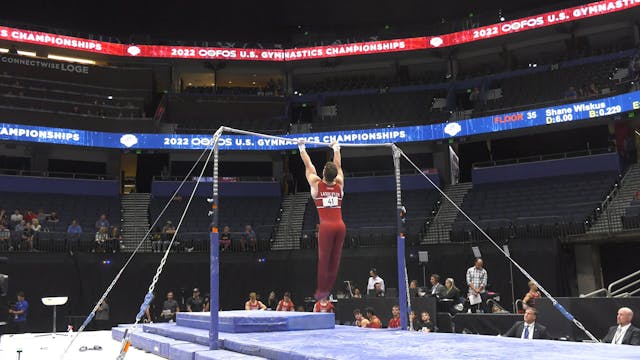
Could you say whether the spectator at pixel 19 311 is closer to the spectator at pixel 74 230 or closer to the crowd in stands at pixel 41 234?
the crowd in stands at pixel 41 234

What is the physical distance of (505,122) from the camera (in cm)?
2752

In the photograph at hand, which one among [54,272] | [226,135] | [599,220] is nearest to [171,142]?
[226,135]

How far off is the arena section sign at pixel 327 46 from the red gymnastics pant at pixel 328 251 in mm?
22553

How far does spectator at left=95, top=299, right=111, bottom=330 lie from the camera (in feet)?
67.2

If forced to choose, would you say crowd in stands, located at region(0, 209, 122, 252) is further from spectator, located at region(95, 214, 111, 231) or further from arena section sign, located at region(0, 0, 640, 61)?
arena section sign, located at region(0, 0, 640, 61)

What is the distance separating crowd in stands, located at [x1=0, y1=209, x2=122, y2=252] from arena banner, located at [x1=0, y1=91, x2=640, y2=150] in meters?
4.07

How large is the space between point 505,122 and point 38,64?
24.7m

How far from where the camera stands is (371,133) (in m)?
29.3

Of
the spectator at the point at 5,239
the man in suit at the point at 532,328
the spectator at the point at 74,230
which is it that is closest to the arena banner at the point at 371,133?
the spectator at the point at 74,230

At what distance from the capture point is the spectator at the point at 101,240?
73.0 ft

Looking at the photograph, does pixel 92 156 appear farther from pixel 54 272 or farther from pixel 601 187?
pixel 601 187

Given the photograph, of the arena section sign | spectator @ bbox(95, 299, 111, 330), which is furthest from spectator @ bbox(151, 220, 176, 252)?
the arena section sign

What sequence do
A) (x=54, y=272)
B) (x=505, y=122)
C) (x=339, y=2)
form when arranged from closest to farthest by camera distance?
1. (x=54, y=272)
2. (x=505, y=122)
3. (x=339, y=2)

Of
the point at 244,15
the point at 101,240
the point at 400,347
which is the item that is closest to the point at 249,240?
the point at 101,240
